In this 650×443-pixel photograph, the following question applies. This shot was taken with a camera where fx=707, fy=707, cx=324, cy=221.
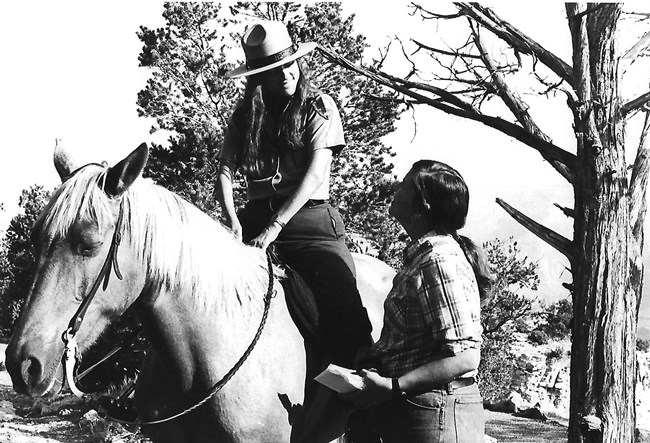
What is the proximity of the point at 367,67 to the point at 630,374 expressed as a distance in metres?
4.70

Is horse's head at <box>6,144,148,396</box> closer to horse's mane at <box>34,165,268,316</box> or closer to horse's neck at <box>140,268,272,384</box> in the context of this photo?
horse's mane at <box>34,165,268,316</box>

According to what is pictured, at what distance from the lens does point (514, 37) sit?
8414 millimetres

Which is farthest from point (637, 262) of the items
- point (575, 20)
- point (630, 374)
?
point (575, 20)

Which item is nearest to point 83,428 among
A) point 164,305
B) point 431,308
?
point 164,305

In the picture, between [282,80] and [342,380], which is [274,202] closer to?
[282,80]

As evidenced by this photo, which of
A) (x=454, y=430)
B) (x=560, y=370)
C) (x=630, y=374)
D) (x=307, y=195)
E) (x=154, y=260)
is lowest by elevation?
(x=560, y=370)

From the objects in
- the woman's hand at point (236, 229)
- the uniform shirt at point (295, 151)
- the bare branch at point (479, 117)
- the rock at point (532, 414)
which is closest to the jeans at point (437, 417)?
the woman's hand at point (236, 229)

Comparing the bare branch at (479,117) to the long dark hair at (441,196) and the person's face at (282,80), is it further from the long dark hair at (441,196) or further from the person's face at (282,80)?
the long dark hair at (441,196)

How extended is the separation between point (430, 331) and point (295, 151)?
1.21 metres

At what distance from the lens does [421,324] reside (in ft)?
7.98

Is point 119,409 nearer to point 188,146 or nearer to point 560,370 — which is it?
point 188,146

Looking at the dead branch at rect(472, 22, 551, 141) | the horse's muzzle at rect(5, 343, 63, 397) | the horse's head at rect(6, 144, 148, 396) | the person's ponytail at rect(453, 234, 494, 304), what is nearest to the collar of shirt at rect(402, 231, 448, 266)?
the person's ponytail at rect(453, 234, 494, 304)

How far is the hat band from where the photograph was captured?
3244mm

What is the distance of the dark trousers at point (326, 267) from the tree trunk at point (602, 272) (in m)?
4.70
